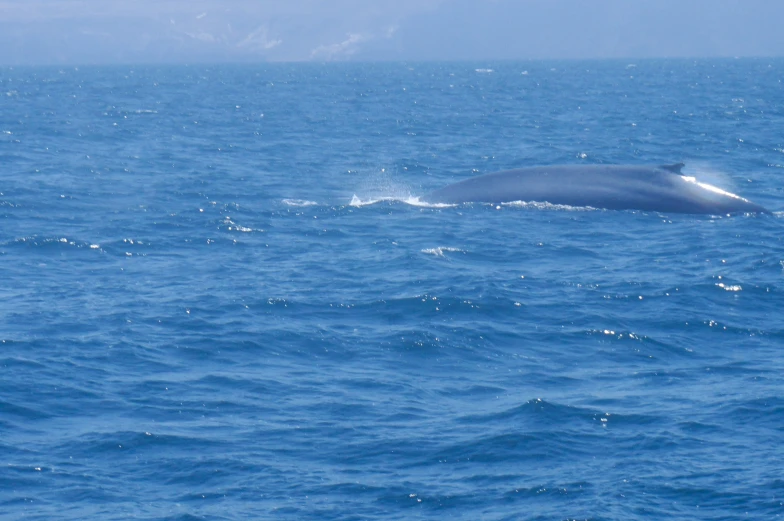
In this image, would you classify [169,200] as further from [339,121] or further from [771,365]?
[339,121]

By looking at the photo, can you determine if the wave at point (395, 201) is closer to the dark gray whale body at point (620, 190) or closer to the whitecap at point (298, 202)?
the whitecap at point (298, 202)

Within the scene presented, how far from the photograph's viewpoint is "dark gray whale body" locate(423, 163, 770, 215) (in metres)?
24.9

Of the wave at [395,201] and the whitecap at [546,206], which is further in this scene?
the wave at [395,201]

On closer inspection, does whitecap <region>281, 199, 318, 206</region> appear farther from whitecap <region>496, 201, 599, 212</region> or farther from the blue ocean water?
whitecap <region>496, 201, 599, 212</region>

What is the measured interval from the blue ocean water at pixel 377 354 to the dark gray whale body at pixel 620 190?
1.46 ft

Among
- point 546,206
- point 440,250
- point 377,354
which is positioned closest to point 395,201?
point 546,206

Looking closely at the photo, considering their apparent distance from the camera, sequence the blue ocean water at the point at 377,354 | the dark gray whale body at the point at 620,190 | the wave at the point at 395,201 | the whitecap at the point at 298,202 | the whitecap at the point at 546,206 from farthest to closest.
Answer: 1. the whitecap at the point at 298,202
2. the wave at the point at 395,201
3. the whitecap at the point at 546,206
4. the dark gray whale body at the point at 620,190
5. the blue ocean water at the point at 377,354

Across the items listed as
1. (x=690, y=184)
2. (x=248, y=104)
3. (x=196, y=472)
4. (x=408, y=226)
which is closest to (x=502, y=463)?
(x=196, y=472)

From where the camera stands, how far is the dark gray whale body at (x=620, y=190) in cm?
2494

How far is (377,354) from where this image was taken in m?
15.4

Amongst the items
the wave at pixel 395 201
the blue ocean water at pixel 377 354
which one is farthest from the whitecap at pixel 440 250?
the wave at pixel 395 201

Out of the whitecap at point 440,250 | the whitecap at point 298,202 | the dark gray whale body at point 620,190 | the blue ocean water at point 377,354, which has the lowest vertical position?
the blue ocean water at point 377,354

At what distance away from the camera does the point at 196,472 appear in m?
11.4

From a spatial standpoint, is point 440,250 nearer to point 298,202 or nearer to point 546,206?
point 546,206
